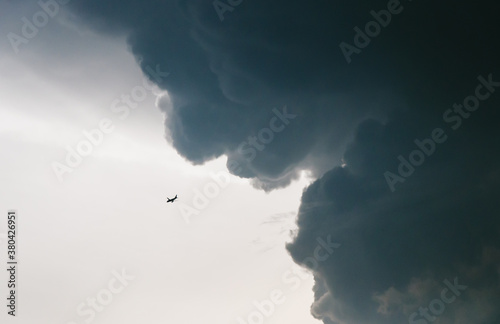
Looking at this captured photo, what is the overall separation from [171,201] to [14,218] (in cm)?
3536

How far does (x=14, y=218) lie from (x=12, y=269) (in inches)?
413

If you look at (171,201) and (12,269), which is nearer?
(12,269)

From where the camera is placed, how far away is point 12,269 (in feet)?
204

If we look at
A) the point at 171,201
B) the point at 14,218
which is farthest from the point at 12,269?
the point at 171,201

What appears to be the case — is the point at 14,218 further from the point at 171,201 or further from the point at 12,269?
the point at 171,201

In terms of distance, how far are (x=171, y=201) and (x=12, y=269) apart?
37.4 meters

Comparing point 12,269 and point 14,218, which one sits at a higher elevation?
point 14,218

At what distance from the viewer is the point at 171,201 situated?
281 ft

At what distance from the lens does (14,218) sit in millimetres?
63281

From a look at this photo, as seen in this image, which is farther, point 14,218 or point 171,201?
point 171,201
